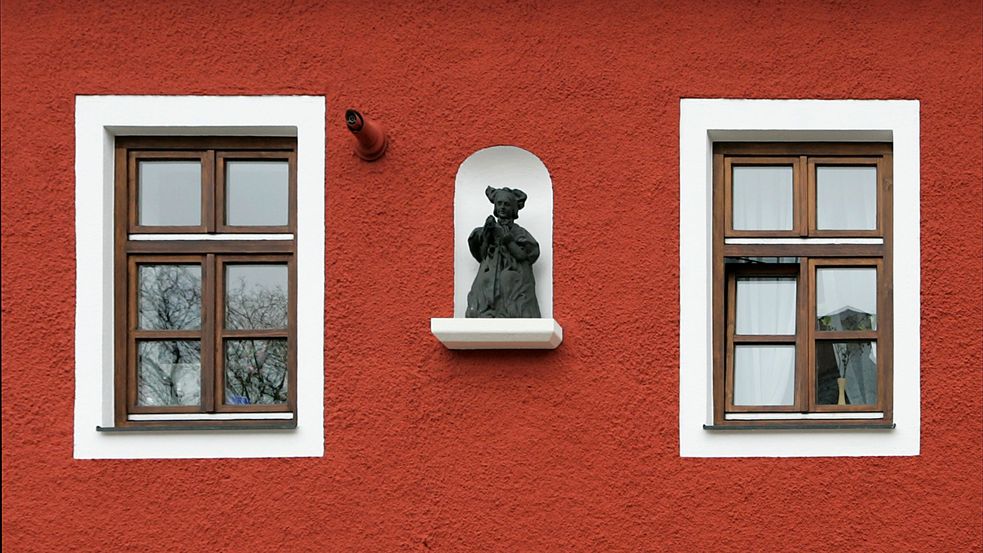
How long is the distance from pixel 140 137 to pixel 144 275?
660 mm

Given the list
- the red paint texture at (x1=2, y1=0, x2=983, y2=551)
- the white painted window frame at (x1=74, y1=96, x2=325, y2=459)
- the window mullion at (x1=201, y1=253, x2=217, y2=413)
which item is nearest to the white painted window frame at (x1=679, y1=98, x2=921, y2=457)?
the red paint texture at (x1=2, y1=0, x2=983, y2=551)

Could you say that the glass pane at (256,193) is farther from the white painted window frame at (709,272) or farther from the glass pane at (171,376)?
the white painted window frame at (709,272)

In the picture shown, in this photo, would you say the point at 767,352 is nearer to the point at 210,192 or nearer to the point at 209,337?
the point at 209,337

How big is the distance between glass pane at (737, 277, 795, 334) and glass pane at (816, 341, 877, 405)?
21cm

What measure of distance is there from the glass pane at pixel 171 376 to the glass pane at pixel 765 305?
103 inches

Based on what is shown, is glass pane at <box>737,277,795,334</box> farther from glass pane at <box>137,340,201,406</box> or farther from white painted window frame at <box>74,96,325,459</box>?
glass pane at <box>137,340,201,406</box>

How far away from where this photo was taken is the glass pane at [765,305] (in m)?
5.57

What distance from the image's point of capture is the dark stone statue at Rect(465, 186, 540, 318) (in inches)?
208

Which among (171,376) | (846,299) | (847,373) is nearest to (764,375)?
(847,373)

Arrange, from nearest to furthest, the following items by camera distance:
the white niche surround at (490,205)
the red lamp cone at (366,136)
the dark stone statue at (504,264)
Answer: the red lamp cone at (366,136), the dark stone statue at (504,264), the white niche surround at (490,205)

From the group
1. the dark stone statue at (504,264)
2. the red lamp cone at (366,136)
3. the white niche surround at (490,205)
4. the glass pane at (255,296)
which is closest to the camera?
the red lamp cone at (366,136)

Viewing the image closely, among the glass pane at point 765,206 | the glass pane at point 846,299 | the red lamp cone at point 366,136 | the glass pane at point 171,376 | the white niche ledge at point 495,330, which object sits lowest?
the glass pane at point 171,376

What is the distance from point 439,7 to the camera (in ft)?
17.9

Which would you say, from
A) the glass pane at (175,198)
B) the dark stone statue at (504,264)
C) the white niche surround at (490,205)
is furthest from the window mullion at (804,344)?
the glass pane at (175,198)
